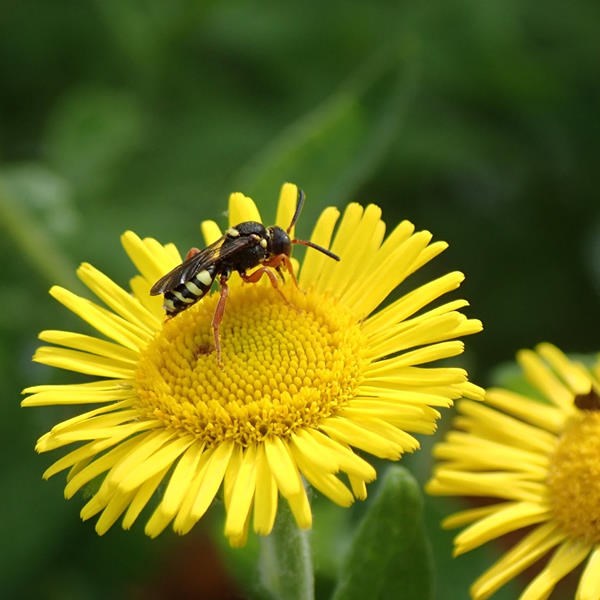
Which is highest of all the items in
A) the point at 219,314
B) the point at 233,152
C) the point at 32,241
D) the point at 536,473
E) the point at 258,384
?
the point at 233,152

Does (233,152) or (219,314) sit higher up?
(233,152)

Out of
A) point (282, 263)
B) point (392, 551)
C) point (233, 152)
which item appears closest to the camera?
point (392, 551)

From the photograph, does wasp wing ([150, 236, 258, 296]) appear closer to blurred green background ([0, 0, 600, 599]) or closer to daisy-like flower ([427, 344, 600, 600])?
daisy-like flower ([427, 344, 600, 600])

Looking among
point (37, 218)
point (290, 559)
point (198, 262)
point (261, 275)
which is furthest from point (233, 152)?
point (290, 559)

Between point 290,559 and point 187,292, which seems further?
point 187,292

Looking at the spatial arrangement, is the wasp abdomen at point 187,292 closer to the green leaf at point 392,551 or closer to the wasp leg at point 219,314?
the wasp leg at point 219,314

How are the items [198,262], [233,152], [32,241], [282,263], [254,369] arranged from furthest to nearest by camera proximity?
[233,152], [32,241], [282,263], [198,262], [254,369]

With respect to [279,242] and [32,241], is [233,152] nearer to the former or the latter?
[32,241]

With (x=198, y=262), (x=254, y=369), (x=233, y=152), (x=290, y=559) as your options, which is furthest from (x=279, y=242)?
(x=233, y=152)
